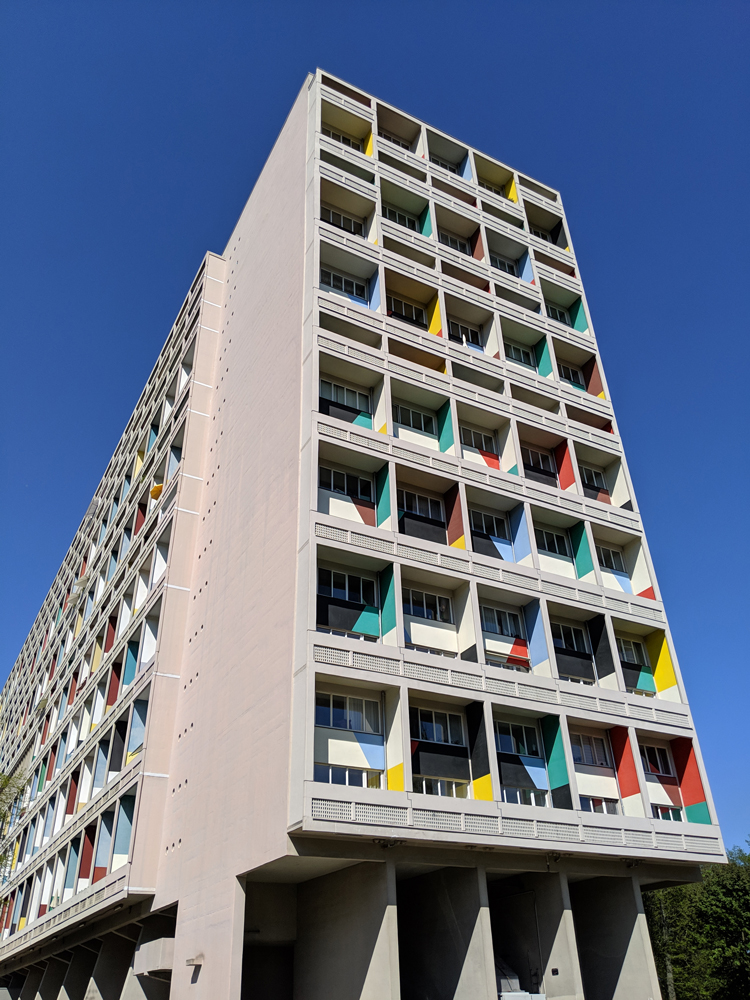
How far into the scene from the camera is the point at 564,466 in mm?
31281

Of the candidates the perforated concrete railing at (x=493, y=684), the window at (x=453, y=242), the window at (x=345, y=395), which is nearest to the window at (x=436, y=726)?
the perforated concrete railing at (x=493, y=684)

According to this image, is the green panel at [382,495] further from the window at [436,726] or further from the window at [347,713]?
the window at [436,726]

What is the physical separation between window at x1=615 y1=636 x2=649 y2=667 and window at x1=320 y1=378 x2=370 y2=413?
13.0m

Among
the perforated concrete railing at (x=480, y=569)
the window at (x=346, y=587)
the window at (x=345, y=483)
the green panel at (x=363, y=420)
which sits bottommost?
the window at (x=346, y=587)

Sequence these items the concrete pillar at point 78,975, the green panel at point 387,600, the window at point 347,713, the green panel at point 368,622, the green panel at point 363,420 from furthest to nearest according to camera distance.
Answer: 1. the concrete pillar at point 78,975
2. the green panel at point 363,420
3. the green panel at point 368,622
4. the green panel at point 387,600
5. the window at point 347,713

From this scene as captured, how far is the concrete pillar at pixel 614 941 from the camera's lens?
22.9 meters

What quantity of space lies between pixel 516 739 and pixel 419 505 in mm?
8681

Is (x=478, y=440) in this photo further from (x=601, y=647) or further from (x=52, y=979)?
(x=52, y=979)

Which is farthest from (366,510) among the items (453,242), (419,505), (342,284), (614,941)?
(453,242)

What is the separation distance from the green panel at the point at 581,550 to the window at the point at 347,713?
35.4 ft

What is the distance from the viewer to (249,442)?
30.0 m

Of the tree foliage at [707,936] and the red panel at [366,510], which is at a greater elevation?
the red panel at [366,510]

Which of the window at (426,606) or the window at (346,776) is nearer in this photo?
the window at (346,776)

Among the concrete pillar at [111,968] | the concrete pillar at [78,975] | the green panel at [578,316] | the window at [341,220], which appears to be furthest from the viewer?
the green panel at [578,316]
